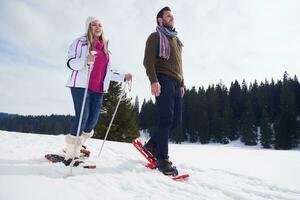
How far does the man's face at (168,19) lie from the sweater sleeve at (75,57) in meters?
1.48

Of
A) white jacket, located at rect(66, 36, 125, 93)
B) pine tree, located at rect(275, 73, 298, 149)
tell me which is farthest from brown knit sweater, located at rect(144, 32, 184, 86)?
pine tree, located at rect(275, 73, 298, 149)

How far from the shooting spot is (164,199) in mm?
2557

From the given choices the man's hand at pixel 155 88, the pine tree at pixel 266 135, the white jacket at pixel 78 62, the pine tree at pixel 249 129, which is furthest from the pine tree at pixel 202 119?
the white jacket at pixel 78 62

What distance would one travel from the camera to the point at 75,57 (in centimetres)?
390

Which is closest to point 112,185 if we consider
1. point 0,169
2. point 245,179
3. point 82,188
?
point 82,188

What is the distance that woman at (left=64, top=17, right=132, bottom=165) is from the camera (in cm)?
389

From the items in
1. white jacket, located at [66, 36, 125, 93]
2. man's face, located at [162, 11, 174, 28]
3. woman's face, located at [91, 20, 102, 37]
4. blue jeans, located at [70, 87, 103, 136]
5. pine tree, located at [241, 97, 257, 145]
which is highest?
pine tree, located at [241, 97, 257, 145]

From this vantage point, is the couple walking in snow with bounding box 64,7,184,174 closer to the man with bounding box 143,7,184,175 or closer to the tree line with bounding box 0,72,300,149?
the man with bounding box 143,7,184,175

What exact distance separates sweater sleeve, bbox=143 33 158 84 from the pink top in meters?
0.69

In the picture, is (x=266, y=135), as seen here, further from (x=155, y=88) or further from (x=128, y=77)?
(x=155, y=88)

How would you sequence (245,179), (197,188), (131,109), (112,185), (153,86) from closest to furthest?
(112,185) < (197,188) < (245,179) < (153,86) < (131,109)

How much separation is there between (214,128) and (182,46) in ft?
215

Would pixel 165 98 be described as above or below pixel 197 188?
above

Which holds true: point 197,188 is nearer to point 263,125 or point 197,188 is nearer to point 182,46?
point 182,46
